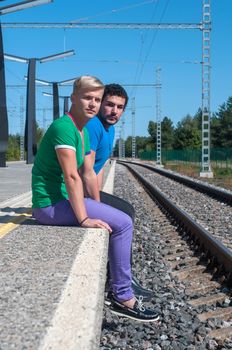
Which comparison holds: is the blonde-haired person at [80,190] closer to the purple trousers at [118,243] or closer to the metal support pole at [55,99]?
the purple trousers at [118,243]

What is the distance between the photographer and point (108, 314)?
15.2 ft

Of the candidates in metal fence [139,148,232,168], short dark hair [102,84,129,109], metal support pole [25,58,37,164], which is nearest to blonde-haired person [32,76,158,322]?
short dark hair [102,84,129,109]

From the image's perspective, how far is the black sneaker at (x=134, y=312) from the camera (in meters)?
4.18

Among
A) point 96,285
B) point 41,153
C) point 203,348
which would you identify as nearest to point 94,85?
point 41,153

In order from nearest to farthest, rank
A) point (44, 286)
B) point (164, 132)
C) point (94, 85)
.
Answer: point (44, 286) < point (94, 85) < point (164, 132)

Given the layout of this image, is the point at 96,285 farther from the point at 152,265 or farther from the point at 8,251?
the point at 152,265

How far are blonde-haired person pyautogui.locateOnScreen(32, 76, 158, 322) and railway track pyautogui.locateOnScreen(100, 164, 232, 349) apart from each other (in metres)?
0.47

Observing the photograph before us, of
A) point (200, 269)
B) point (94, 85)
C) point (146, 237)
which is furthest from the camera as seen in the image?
point (146, 237)

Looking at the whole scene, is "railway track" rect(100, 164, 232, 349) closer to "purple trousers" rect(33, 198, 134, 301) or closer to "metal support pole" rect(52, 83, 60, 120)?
"purple trousers" rect(33, 198, 134, 301)

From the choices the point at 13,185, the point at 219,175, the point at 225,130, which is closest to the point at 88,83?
the point at 13,185

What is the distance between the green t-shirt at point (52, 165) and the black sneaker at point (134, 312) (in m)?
0.96

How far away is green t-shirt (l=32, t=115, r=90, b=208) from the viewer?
4.48 m

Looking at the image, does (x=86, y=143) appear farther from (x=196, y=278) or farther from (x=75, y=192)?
(x=196, y=278)

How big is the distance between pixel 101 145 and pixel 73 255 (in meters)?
1.43
